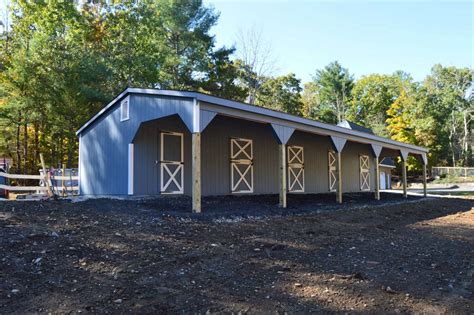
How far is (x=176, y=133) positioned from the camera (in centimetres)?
1029

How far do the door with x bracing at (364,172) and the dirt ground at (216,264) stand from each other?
411 inches

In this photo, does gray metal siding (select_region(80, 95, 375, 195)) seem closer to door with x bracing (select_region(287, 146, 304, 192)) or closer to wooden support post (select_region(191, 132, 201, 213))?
door with x bracing (select_region(287, 146, 304, 192))

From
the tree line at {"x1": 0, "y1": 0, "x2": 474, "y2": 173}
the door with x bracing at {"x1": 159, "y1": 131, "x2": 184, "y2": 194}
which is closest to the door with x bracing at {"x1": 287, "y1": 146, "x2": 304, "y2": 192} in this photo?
the door with x bracing at {"x1": 159, "y1": 131, "x2": 184, "y2": 194}

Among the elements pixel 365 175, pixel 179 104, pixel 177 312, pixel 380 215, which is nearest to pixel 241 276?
pixel 177 312

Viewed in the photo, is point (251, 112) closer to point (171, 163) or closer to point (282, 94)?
point (171, 163)

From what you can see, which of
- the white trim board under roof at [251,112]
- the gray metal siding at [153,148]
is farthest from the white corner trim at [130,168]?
the white trim board under roof at [251,112]

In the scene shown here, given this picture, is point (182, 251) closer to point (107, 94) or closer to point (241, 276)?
point (241, 276)

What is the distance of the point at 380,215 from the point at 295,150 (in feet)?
15.9

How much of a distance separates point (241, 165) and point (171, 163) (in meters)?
2.45

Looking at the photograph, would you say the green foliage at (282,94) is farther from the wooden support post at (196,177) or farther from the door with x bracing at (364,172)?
the wooden support post at (196,177)

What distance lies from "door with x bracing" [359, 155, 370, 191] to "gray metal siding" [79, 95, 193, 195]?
1167cm

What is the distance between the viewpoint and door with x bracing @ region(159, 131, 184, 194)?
997cm

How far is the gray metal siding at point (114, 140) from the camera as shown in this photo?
8536 millimetres

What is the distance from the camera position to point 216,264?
14.1 feet
